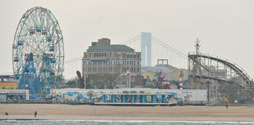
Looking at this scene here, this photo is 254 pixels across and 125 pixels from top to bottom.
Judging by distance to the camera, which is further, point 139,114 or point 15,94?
point 15,94

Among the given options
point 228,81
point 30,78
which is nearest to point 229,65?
point 228,81

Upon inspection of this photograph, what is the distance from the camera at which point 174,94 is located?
134 meters

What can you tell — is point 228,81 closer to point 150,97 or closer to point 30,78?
point 150,97

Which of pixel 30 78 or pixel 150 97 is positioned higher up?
pixel 30 78

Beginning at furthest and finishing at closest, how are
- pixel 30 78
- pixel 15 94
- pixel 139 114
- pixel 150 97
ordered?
pixel 30 78 → pixel 15 94 → pixel 150 97 → pixel 139 114

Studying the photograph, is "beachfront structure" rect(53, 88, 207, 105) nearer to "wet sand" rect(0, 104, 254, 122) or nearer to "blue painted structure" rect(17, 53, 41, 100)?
"wet sand" rect(0, 104, 254, 122)

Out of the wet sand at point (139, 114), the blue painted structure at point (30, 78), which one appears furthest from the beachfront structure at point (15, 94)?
the wet sand at point (139, 114)

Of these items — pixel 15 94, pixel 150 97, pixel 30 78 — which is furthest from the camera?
pixel 30 78

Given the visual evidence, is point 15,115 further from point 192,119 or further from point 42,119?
point 192,119

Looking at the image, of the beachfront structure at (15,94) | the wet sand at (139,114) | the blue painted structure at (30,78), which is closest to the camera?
the wet sand at (139,114)

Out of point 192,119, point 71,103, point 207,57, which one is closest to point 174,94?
point 207,57

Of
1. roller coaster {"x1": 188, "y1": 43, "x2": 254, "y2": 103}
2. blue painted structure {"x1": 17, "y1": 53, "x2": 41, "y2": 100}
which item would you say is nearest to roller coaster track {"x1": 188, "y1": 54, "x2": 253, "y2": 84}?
roller coaster {"x1": 188, "y1": 43, "x2": 254, "y2": 103}

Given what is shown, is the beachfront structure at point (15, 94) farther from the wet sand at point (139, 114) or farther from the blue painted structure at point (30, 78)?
the wet sand at point (139, 114)

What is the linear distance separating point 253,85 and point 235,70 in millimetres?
4988
